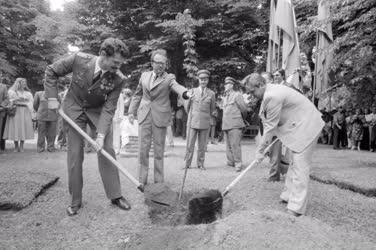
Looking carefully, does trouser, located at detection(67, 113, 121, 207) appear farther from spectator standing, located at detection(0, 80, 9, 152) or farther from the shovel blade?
spectator standing, located at detection(0, 80, 9, 152)

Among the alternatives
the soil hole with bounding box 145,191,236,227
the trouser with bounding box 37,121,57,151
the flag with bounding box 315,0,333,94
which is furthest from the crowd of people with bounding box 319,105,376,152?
the soil hole with bounding box 145,191,236,227

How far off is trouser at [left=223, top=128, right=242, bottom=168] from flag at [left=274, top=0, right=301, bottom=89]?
1.77m

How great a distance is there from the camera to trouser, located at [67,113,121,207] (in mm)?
4805

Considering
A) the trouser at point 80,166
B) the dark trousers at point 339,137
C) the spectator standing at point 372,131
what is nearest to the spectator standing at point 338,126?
the dark trousers at point 339,137

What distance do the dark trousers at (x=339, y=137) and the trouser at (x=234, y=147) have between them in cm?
689

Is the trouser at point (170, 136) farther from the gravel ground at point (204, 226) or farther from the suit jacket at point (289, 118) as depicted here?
the suit jacket at point (289, 118)

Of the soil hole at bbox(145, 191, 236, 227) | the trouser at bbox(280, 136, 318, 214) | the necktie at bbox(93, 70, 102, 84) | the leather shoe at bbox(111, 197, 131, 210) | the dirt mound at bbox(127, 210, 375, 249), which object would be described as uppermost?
the necktie at bbox(93, 70, 102, 84)

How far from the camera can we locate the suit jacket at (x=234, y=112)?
28.7 ft

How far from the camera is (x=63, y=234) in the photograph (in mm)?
4238

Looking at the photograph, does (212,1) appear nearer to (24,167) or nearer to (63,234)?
(24,167)

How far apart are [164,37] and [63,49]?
11500 millimetres

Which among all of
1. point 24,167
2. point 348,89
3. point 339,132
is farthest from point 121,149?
point 339,132

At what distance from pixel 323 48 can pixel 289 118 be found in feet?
15.7

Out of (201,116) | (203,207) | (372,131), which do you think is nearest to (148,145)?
(203,207)
